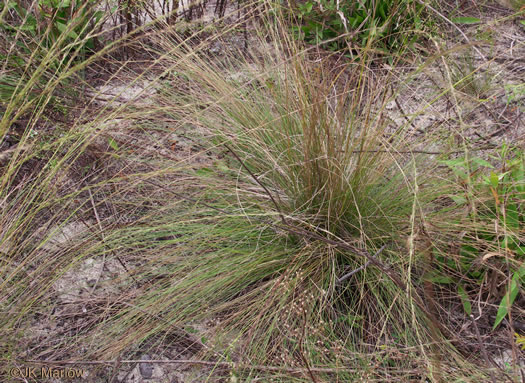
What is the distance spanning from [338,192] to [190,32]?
4.96 ft

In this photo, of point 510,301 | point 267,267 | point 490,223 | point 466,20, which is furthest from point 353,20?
point 510,301

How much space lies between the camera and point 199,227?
1.71m

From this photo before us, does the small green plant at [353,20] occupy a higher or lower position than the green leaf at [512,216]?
higher

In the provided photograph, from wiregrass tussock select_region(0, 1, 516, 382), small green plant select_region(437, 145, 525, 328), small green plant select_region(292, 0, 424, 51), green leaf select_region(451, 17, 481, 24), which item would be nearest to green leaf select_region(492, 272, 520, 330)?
small green plant select_region(437, 145, 525, 328)

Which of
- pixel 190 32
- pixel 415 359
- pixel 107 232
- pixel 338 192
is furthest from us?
pixel 190 32

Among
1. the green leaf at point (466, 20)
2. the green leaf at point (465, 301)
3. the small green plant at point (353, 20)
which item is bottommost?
the green leaf at point (465, 301)

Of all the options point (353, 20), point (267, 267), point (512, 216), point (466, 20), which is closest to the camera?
point (512, 216)

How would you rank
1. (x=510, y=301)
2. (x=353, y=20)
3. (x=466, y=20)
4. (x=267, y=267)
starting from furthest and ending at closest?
(x=466, y=20), (x=353, y=20), (x=267, y=267), (x=510, y=301)

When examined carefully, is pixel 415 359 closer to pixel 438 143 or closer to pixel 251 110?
pixel 438 143

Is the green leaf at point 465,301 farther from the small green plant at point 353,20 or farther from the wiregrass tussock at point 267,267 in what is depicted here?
the small green plant at point 353,20

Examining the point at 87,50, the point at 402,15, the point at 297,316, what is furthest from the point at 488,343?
the point at 87,50

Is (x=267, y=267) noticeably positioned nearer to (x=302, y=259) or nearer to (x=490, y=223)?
(x=302, y=259)

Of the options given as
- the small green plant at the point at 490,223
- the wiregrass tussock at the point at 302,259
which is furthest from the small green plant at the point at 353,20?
the small green plant at the point at 490,223

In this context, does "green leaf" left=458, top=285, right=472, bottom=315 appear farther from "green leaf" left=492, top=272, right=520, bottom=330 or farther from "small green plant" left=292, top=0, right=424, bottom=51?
"small green plant" left=292, top=0, right=424, bottom=51
